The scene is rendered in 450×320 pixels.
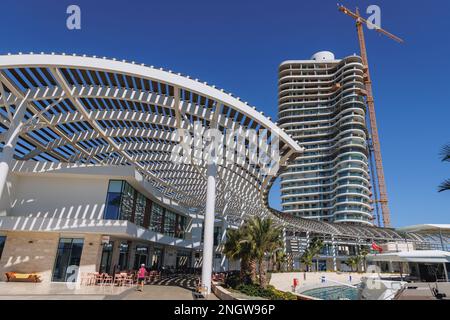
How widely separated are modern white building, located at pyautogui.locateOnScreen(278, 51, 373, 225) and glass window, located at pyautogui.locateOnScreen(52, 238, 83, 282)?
3468 inches

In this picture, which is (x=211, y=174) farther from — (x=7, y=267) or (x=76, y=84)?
(x=7, y=267)

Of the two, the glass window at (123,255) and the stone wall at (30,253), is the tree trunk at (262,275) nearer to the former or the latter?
the glass window at (123,255)

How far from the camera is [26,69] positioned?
58.6 ft

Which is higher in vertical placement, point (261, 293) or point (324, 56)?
point (324, 56)

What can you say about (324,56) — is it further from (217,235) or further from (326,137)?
(217,235)

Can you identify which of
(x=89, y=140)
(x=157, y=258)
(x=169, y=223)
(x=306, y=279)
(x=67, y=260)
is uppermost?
(x=89, y=140)

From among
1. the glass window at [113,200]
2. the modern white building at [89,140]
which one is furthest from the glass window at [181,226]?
the glass window at [113,200]

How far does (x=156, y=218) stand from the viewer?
30375mm

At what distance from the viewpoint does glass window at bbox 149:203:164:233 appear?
29062 millimetres

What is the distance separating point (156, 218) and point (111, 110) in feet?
39.4

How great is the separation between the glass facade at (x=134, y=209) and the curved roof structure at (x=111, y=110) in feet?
15.7

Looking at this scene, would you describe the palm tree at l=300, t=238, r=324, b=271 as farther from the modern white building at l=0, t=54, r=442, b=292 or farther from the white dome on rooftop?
the white dome on rooftop

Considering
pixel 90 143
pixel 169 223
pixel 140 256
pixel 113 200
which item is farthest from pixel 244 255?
pixel 90 143

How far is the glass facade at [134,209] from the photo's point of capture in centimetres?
2150
